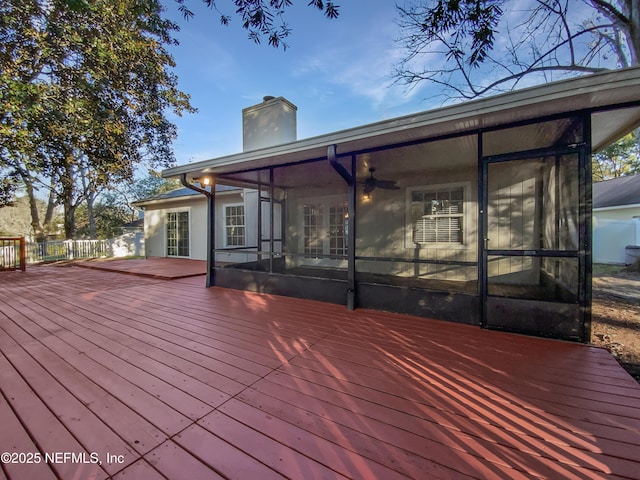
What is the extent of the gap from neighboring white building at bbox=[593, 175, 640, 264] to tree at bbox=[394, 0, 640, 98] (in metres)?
5.94

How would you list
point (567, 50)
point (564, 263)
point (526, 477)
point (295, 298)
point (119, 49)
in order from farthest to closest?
point (119, 49), point (567, 50), point (295, 298), point (564, 263), point (526, 477)

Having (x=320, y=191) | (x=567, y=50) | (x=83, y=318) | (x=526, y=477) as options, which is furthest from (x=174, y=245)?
(x=567, y=50)

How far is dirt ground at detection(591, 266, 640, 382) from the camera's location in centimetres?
250

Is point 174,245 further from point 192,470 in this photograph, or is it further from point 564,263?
point 564,263

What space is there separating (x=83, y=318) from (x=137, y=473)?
3.15 meters

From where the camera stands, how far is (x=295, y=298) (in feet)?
14.4

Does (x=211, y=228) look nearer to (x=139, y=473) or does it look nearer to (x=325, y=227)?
(x=325, y=227)

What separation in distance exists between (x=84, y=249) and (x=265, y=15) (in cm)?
1271

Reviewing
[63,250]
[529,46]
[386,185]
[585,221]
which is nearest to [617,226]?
[529,46]

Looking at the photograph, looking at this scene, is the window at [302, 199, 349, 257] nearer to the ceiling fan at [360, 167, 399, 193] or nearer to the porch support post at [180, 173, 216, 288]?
the ceiling fan at [360, 167, 399, 193]

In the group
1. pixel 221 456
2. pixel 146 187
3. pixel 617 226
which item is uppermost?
pixel 146 187

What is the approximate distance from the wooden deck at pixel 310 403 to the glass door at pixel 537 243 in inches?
11.2

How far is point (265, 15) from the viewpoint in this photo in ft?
11.5

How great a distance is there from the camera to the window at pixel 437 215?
5.36 meters
